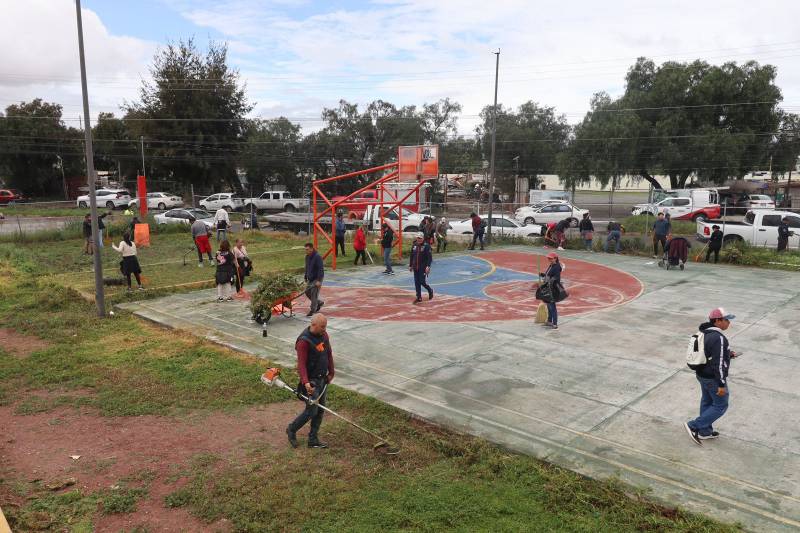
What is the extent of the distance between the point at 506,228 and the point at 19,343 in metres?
21.6

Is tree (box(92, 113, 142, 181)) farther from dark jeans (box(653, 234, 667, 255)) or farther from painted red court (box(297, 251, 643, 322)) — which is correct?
dark jeans (box(653, 234, 667, 255))

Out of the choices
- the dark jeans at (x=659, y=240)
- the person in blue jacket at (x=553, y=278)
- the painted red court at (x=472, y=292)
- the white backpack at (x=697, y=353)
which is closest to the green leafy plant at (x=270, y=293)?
the painted red court at (x=472, y=292)

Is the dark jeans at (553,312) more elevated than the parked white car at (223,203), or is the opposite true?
the parked white car at (223,203)

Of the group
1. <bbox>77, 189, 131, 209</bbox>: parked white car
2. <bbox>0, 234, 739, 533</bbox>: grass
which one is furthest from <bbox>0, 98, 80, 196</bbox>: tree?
<bbox>0, 234, 739, 533</bbox>: grass

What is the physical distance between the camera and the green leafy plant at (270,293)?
12.6 meters

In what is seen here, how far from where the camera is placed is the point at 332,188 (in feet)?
173

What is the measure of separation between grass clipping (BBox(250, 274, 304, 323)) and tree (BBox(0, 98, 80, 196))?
2084 inches

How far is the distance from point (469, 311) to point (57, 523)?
992cm

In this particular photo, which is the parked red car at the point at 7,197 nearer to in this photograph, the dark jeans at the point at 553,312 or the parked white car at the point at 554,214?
the parked white car at the point at 554,214

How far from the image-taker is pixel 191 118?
155 feet

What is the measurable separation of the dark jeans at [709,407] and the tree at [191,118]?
46805 mm

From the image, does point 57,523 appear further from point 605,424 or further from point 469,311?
point 469,311

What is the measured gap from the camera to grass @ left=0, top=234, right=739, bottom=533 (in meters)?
5.65

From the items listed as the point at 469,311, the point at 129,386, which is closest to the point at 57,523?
the point at 129,386
